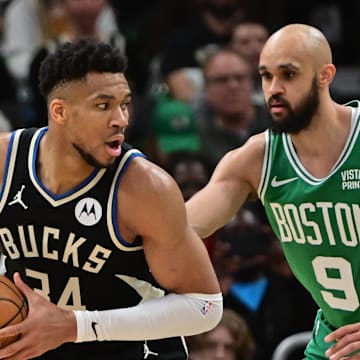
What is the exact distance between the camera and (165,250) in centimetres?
393

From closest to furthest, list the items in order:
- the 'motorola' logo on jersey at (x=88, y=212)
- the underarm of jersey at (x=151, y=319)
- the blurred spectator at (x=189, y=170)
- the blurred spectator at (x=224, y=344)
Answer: the underarm of jersey at (x=151, y=319)
the 'motorola' logo on jersey at (x=88, y=212)
the blurred spectator at (x=224, y=344)
the blurred spectator at (x=189, y=170)

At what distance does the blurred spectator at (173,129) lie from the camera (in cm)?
727

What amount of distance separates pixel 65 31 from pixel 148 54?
3.10ft

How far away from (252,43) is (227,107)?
67 cm

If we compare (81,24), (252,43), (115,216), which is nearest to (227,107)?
(252,43)

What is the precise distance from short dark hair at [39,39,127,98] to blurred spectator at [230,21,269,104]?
355 centimetres

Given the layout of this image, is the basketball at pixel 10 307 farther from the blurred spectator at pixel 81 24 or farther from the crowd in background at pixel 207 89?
the blurred spectator at pixel 81 24

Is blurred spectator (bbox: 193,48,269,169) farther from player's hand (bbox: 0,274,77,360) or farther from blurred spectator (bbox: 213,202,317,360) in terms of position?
player's hand (bbox: 0,274,77,360)

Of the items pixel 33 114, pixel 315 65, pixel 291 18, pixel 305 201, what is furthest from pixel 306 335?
pixel 291 18

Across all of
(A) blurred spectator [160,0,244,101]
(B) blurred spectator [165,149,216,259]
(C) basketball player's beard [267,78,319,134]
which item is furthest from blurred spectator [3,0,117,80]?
(C) basketball player's beard [267,78,319,134]

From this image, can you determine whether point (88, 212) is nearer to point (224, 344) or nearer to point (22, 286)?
point (22, 286)

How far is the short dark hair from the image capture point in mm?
3953

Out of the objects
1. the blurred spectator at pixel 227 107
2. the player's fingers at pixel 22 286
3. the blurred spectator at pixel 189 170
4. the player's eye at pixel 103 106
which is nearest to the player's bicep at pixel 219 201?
the player's eye at pixel 103 106

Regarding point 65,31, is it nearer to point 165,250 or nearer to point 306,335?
point 306,335
